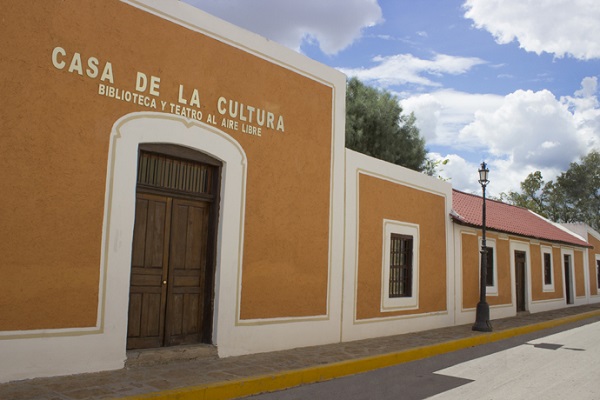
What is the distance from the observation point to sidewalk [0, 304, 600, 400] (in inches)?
Answer: 214

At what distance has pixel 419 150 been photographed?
31.2m

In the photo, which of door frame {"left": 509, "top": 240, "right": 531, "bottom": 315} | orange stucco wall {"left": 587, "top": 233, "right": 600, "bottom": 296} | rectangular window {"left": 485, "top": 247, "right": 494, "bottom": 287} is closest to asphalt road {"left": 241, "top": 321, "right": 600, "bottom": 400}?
rectangular window {"left": 485, "top": 247, "right": 494, "bottom": 287}

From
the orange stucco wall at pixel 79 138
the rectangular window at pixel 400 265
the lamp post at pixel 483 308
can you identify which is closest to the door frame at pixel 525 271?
the lamp post at pixel 483 308

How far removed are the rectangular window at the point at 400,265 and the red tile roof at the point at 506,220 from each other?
235cm

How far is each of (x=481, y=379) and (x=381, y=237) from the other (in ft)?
14.3

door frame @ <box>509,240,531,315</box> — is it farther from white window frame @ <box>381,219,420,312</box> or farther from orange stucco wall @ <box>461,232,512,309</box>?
white window frame @ <box>381,219,420,312</box>

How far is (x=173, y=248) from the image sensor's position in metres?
7.44

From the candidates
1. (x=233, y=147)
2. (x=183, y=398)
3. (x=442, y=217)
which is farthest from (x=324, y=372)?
(x=442, y=217)

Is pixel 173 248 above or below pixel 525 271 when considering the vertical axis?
above

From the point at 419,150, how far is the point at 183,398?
90.4ft

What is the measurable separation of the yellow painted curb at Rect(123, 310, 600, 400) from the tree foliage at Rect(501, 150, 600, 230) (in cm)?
3926

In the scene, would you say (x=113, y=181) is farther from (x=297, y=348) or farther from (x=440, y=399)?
(x=440, y=399)

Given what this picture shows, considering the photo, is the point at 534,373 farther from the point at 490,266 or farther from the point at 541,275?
the point at 541,275

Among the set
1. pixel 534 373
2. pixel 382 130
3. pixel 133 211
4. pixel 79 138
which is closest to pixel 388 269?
pixel 534 373
